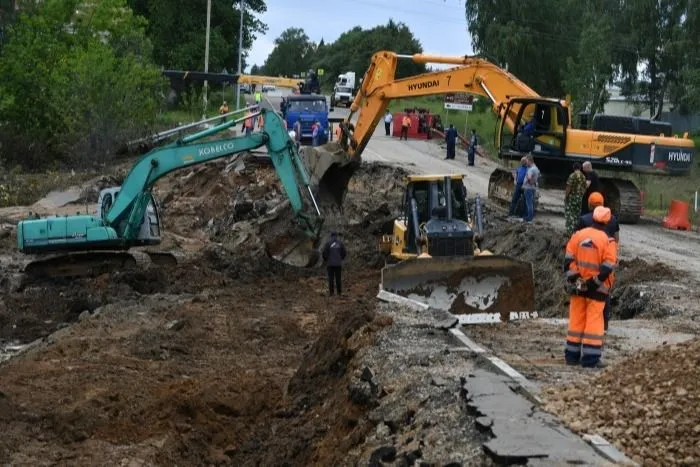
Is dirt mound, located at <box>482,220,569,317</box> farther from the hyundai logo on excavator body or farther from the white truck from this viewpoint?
the white truck

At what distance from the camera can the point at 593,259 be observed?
35.8 feet

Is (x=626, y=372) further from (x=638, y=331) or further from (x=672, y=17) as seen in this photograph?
(x=672, y=17)

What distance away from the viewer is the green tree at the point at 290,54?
151 m

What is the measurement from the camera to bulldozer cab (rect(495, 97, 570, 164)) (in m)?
27.1

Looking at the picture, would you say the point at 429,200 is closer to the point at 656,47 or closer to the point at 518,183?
the point at 518,183

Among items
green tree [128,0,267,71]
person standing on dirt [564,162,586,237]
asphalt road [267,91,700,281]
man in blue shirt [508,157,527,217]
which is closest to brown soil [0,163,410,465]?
man in blue shirt [508,157,527,217]

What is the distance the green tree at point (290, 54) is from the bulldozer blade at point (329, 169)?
121374 mm

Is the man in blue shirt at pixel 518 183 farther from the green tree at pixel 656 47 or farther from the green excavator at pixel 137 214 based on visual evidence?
the green tree at pixel 656 47

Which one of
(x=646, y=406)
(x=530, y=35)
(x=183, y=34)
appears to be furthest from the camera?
(x=183, y=34)

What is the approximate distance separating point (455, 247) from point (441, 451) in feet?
35.0

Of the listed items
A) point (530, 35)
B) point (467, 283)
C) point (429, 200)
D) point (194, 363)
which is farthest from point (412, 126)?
point (194, 363)

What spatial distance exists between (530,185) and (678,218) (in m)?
4.10

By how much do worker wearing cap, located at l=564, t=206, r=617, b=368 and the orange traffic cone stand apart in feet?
56.1

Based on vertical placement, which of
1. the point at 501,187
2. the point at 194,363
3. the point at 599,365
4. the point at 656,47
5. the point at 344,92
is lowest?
the point at 194,363
